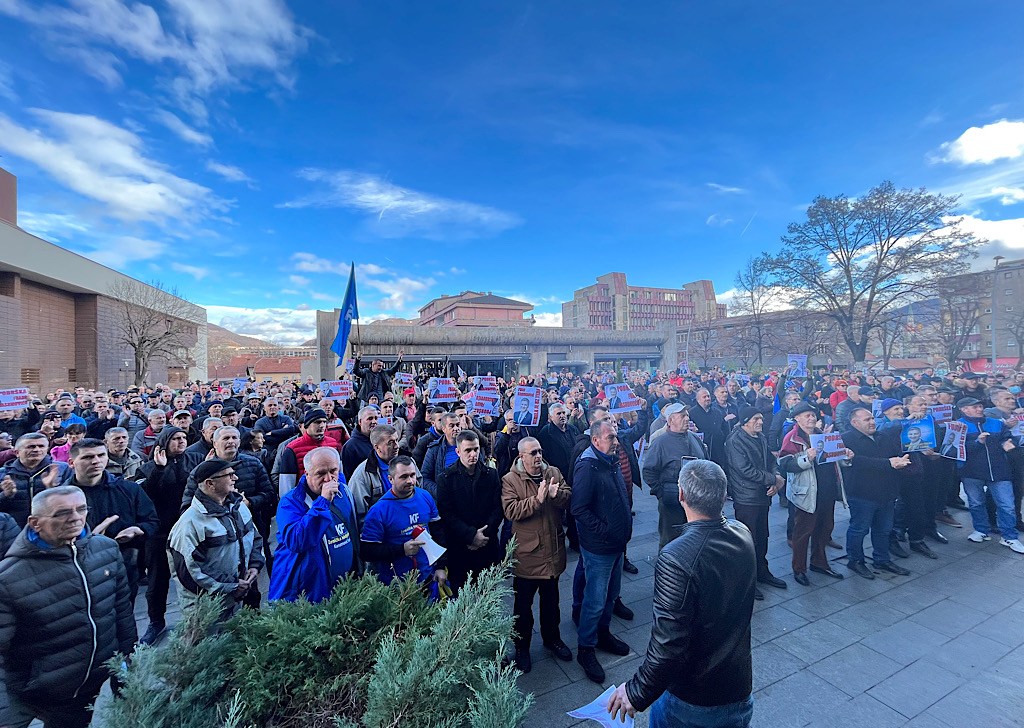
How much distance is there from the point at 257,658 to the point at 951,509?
1084cm

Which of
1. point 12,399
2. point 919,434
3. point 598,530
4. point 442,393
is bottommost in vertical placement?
point 598,530

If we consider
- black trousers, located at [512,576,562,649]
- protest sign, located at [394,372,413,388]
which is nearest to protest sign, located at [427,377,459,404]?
protest sign, located at [394,372,413,388]

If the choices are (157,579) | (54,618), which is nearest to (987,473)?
(54,618)

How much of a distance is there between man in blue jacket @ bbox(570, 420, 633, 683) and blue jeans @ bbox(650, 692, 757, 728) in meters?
1.53

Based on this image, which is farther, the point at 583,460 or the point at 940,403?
the point at 940,403

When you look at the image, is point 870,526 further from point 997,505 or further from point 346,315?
point 346,315

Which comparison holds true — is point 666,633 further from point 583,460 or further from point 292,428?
point 292,428

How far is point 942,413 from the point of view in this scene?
7.00 meters

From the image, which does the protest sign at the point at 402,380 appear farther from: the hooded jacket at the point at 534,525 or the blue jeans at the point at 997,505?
the blue jeans at the point at 997,505

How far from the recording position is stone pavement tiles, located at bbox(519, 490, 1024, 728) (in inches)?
130

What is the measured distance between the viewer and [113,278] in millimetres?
37156

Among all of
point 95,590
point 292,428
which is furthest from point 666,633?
point 292,428

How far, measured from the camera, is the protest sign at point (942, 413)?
22.8 ft

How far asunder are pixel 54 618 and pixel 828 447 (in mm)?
6968
